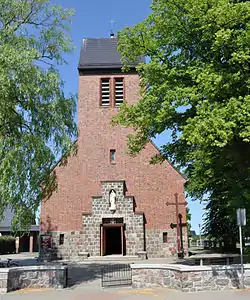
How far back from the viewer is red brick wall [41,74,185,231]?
23.1 m

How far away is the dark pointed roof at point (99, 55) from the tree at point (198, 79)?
Result: 11.3 m

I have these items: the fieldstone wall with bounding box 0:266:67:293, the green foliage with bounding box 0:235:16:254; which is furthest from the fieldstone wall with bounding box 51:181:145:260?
the green foliage with bounding box 0:235:16:254

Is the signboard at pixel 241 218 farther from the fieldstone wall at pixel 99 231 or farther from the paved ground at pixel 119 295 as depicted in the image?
the fieldstone wall at pixel 99 231

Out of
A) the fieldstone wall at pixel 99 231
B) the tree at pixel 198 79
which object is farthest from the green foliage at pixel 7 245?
the tree at pixel 198 79

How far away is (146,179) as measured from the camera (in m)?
23.7

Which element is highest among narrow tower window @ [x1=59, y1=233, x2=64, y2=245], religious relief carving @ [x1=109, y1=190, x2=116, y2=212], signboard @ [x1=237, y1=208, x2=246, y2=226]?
religious relief carving @ [x1=109, y1=190, x2=116, y2=212]

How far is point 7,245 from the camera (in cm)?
3491

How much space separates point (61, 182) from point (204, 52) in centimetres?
1407

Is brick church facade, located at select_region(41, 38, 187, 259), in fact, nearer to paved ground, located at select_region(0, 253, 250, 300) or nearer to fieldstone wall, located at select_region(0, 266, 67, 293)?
fieldstone wall, located at select_region(0, 266, 67, 293)

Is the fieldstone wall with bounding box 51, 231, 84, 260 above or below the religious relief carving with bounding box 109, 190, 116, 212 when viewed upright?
below

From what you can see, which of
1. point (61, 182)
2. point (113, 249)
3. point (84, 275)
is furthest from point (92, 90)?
point (84, 275)

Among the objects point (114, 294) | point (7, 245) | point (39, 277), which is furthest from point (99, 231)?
point (7, 245)

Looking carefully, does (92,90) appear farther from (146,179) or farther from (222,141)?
(222,141)

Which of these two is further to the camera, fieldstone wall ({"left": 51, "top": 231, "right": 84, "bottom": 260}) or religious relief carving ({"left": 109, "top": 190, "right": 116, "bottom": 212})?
religious relief carving ({"left": 109, "top": 190, "right": 116, "bottom": 212})
